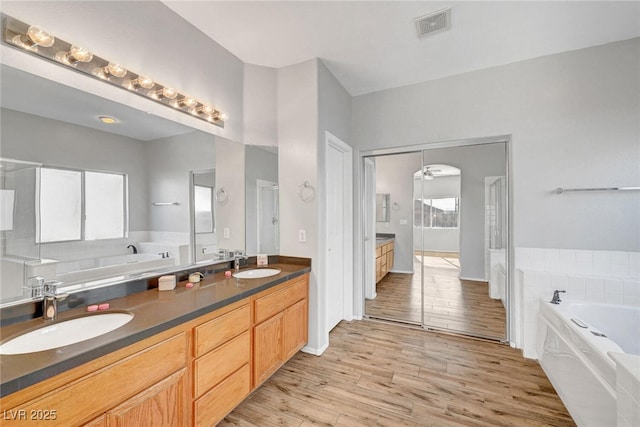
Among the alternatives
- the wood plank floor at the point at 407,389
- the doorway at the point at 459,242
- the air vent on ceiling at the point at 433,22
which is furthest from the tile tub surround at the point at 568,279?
the air vent on ceiling at the point at 433,22

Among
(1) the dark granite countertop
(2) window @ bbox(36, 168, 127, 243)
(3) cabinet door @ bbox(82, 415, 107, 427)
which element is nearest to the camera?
(1) the dark granite countertop

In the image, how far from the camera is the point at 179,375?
1361mm

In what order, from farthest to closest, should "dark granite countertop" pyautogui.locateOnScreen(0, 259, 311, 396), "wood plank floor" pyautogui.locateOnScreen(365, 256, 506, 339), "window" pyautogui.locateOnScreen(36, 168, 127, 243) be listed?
"wood plank floor" pyautogui.locateOnScreen(365, 256, 506, 339), "window" pyautogui.locateOnScreen(36, 168, 127, 243), "dark granite countertop" pyautogui.locateOnScreen(0, 259, 311, 396)

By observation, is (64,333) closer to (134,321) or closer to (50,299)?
(50,299)

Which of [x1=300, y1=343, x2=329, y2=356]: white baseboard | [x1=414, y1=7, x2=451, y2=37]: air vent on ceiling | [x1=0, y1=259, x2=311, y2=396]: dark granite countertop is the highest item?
[x1=414, y1=7, x2=451, y2=37]: air vent on ceiling

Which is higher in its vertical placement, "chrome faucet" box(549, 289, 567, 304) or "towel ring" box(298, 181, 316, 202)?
"towel ring" box(298, 181, 316, 202)

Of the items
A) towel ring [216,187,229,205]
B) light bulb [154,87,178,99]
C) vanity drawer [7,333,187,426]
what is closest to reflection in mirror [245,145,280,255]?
towel ring [216,187,229,205]

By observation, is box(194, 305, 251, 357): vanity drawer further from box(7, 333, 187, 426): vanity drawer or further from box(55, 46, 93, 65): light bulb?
box(55, 46, 93, 65): light bulb

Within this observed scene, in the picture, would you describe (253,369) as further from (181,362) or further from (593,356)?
(593,356)

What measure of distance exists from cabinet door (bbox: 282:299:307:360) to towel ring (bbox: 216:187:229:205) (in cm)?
112

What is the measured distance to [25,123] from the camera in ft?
4.35

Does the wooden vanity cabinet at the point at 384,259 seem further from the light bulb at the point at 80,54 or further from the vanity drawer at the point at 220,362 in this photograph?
the light bulb at the point at 80,54

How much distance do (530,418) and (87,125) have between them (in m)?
3.38

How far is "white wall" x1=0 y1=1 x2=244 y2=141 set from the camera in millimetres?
1425
